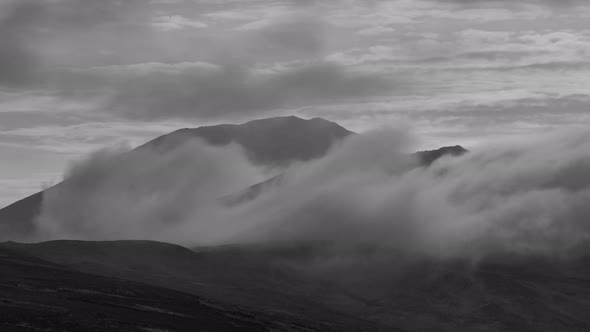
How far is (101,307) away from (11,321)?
45503mm

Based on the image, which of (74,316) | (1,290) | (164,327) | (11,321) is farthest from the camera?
(1,290)

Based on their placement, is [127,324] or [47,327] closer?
[47,327]

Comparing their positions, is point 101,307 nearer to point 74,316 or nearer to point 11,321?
point 74,316

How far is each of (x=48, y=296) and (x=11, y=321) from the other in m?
50.3

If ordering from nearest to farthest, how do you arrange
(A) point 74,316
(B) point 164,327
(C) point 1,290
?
(A) point 74,316 < (B) point 164,327 < (C) point 1,290

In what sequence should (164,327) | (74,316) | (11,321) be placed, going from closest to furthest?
(11,321), (74,316), (164,327)

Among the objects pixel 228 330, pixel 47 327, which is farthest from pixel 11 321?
pixel 228 330

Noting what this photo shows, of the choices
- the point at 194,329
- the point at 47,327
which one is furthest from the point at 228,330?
the point at 47,327

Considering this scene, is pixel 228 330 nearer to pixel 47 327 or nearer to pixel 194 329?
pixel 194 329

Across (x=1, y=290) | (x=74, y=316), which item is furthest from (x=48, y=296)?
(x=74, y=316)

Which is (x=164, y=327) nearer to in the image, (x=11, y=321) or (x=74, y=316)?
(x=74, y=316)

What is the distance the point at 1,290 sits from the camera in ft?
625

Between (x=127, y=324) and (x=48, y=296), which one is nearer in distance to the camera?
(x=127, y=324)

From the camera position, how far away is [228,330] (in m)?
196
